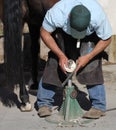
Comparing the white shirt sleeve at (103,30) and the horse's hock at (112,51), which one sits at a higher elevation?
the white shirt sleeve at (103,30)

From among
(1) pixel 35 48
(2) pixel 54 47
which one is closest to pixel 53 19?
(2) pixel 54 47

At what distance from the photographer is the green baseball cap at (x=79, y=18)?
4.16 m

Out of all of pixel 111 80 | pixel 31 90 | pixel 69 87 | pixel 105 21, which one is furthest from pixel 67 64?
pixel 111 80

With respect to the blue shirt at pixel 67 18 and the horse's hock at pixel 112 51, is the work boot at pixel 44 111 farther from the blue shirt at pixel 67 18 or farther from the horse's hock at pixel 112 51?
the horse's hock at pixel 112 51

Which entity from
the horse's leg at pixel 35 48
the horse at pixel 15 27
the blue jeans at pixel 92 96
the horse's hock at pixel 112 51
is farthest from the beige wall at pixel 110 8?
the blue jeans at pixel 92 96

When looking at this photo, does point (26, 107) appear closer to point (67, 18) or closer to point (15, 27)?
point (15, 27)

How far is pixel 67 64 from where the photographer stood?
14.3 ft

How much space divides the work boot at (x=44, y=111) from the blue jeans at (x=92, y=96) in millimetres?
48

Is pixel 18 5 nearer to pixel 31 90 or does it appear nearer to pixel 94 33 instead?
pixel 94 33

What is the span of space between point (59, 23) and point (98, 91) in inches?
29.8

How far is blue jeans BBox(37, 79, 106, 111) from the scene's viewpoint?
461 cm

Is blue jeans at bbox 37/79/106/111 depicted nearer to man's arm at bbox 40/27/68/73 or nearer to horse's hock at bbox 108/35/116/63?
man's arm at bbox 40/27/68/73

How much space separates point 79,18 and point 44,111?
3.32 feet

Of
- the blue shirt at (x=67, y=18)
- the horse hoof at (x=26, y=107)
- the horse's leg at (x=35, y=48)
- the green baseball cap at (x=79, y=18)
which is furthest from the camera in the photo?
the horse's leg at (x=35, y=48)
